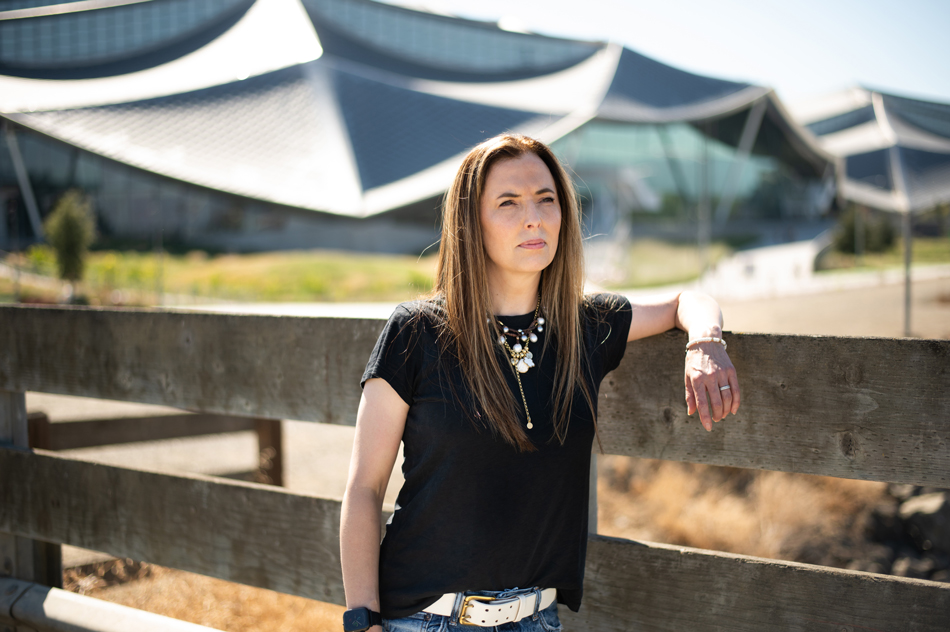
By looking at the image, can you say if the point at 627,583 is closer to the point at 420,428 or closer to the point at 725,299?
the point at 420,428

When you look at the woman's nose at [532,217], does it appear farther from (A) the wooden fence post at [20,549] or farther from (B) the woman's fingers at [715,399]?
(A) the wooden fence post at [20,549]

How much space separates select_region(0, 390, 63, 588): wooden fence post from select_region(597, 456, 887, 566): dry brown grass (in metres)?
4.64

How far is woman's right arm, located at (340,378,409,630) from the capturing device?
58.7 inches

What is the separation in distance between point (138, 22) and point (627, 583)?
41.6 meters

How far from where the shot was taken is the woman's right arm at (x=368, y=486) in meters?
1.49

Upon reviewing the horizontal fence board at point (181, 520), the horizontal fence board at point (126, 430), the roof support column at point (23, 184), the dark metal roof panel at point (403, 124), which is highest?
the dark metal roof panel at point (403, 124)

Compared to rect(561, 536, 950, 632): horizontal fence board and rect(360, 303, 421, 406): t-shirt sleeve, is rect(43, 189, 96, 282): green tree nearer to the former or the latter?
rect(360, 303, 421, 406): t-shirt sleeve

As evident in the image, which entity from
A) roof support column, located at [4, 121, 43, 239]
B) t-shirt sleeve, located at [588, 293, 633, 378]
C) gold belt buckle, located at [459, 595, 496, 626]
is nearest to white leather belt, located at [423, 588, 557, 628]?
gold belt buckle, located at [459, 595, 496, 626]

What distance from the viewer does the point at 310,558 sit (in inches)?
81.7

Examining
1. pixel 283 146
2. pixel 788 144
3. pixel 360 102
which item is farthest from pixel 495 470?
pixel 788 144

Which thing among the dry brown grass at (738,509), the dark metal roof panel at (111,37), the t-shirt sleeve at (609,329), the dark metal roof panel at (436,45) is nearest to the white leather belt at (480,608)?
the t-shirt sleeve at (609,329)

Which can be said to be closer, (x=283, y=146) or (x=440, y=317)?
(x=440, y=317)

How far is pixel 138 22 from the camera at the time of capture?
35.9 metres

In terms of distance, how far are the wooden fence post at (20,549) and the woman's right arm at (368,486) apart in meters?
1.76
